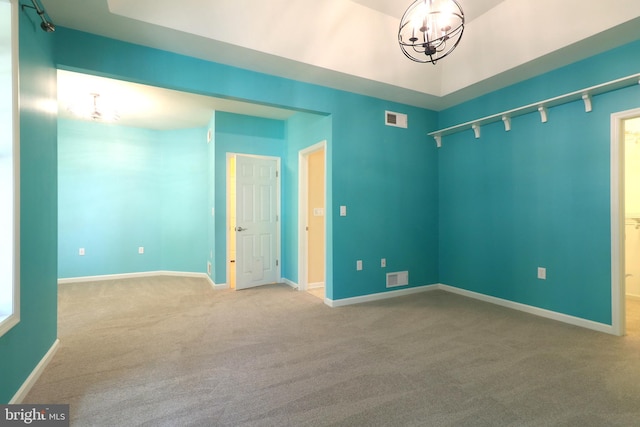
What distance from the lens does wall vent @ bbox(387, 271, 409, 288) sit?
4095mm

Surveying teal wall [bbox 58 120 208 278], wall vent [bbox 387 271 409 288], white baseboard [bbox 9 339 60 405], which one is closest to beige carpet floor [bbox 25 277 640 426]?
white baseboard [bbox 9 339 60 405]

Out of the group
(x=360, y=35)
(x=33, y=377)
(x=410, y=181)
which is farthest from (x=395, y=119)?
(x=33, y=377)

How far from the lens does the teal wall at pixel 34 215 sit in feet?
6.05

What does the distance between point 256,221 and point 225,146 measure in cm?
131

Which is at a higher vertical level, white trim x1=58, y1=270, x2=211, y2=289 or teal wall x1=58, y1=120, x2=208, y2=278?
teal wall x1=58, y1=120, x2=208, y2=278

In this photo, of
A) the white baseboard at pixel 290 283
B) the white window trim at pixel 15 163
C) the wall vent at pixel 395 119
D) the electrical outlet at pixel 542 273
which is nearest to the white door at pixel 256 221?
the white baseboard at pixel 290 283

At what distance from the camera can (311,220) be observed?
4613 millimetres

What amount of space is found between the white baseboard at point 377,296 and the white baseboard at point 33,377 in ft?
8.66

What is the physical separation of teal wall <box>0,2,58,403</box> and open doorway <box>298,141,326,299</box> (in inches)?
Result: 110

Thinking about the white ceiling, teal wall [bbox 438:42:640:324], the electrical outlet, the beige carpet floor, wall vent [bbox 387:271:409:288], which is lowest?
the beige carpet floor

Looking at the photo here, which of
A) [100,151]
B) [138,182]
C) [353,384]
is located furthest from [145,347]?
[100,151]

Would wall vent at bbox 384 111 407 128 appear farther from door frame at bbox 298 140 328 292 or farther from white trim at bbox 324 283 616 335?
white trim at bbox 324 283 616 335

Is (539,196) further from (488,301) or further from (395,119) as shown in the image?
(395,119)

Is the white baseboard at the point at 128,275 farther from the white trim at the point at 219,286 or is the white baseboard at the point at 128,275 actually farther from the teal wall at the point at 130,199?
the white trim at the point at 219,286
